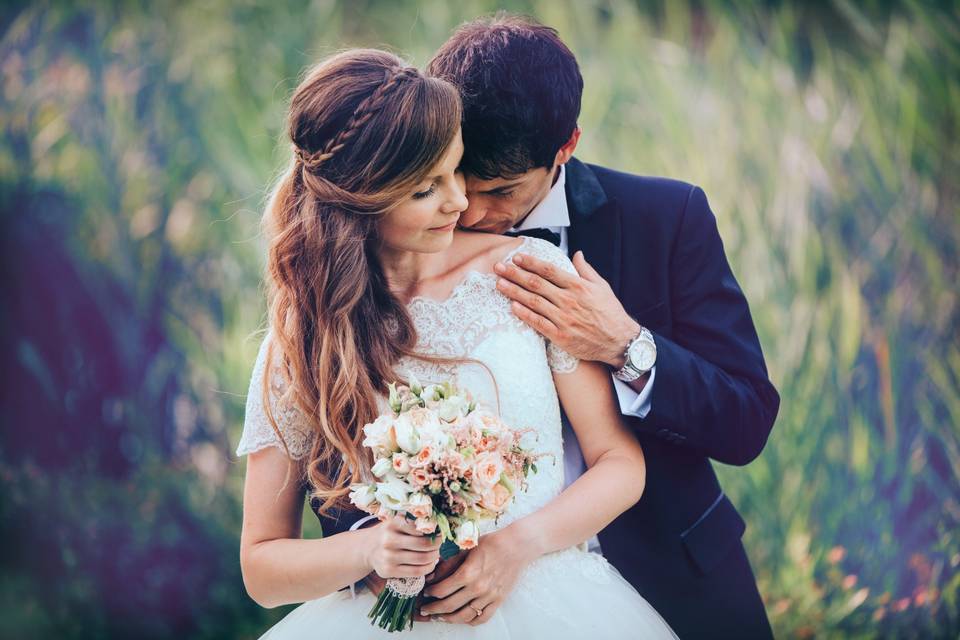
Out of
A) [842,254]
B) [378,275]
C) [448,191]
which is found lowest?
[842,254]

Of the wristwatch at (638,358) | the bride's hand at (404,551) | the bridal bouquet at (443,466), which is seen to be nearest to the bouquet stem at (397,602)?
the bride's hand at (404,551)

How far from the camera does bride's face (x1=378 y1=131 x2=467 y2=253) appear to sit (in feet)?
7.57

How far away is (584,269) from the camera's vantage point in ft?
8.57

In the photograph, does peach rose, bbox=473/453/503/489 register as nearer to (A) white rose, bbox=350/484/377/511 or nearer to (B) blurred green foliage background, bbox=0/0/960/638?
(A) white rose, bbox=350/484/377/511

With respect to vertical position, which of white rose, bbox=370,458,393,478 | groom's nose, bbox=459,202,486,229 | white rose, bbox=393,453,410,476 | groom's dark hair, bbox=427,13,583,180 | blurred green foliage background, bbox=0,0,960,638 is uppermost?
groom's dark hair, bbox=427,13,583,180

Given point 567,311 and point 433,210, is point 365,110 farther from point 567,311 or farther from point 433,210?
point 567,311

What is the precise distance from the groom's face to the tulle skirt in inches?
34.3

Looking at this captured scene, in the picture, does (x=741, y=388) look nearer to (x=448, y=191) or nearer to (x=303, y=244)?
(x=448, y=191)

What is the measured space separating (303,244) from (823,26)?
11.2 feet

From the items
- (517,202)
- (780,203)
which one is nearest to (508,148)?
(517,202)

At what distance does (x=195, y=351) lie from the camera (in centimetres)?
478

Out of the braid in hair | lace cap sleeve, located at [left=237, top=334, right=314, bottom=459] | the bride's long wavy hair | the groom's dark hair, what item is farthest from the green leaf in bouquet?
the groom's dark hair

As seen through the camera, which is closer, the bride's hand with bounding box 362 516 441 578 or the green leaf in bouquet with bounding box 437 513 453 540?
the green leaf in bouquet with bounding box 437 513 453 540

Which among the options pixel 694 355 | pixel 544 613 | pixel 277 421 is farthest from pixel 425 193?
pixel 544 613
